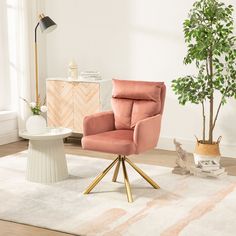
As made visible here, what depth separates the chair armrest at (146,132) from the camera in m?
4.48

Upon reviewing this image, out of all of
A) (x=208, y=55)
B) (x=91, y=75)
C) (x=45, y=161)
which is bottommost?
(x=45, y=161)

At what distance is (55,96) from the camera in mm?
6824

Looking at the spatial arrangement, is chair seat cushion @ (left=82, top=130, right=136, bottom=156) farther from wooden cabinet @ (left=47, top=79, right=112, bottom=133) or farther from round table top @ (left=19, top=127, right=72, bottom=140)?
wooden cabinet @ (left=47, top=79, right=112, bottom=133)

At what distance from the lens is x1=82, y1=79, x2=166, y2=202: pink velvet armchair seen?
449cm

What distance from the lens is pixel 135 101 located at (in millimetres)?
5117

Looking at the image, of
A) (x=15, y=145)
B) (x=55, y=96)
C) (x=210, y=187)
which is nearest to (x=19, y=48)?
(x=55, y=96)

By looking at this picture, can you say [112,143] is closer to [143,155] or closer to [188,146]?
[143,155]

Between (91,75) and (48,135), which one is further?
(91,75)

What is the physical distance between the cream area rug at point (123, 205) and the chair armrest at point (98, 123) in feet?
1.76

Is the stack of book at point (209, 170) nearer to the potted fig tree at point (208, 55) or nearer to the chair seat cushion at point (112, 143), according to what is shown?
the potted fig tree at point (208, 55)

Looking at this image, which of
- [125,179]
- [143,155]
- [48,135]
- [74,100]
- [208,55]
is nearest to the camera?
[125,179]

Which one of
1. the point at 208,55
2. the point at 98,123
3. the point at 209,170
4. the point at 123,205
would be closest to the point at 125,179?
the point at 123,205

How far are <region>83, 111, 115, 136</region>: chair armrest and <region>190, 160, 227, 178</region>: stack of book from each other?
3.35 ft

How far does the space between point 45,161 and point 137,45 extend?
2346 millimetres
